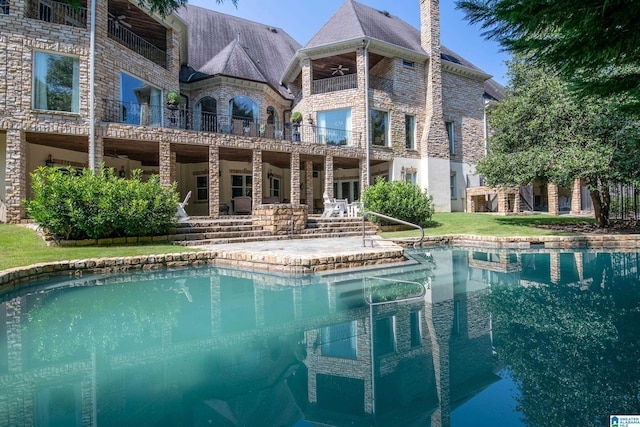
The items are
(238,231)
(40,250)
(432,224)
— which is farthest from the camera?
(432,224)

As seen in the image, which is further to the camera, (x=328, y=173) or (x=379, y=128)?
(x=379, y=128)

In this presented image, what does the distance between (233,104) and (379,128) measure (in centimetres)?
772

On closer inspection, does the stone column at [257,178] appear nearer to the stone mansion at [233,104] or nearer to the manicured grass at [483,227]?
the stone mansion at [233,104]

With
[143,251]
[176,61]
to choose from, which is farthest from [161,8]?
[176,61]

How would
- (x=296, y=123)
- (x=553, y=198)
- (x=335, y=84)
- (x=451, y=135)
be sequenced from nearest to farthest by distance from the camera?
(x=296, y=123) < (x=335, y=84) < (x=553, y=198) < (x=451, y=135)

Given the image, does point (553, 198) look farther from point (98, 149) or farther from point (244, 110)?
point (98, 149)

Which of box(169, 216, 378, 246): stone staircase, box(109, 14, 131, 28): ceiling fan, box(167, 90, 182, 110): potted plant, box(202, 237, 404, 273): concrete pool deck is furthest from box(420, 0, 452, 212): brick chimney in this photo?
box(109, 14, 131, 28): ceiling fan

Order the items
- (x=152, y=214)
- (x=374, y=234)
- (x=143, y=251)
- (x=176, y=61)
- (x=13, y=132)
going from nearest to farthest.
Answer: (x=143, y=251), (x=152, y=214), (x=13, y=132), (x=374, y=234), (x=176, y=61)

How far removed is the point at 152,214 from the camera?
33.4ft

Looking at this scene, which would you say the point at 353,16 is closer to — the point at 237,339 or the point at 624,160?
the point at 624,160

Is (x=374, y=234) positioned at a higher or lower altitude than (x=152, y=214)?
lower

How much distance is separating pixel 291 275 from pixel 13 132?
1118 cm

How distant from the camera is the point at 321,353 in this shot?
11.6 ft

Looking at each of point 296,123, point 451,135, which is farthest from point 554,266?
point 451,135
